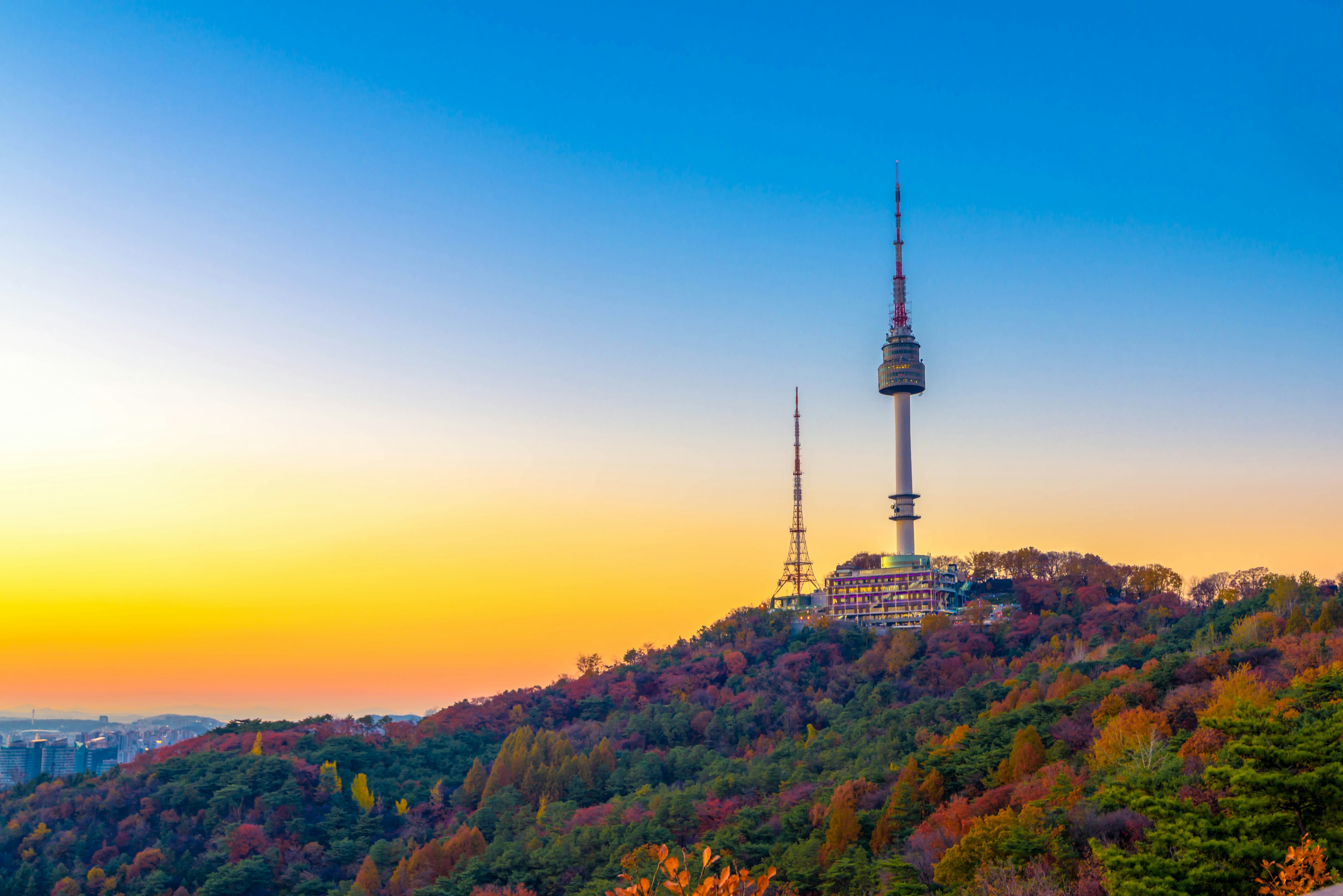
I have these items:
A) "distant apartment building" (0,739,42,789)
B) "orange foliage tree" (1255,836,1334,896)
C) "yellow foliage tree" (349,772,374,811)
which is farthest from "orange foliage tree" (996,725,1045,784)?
"distant apartment building" (0,739,42,789)

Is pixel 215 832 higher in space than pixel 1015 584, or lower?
lower

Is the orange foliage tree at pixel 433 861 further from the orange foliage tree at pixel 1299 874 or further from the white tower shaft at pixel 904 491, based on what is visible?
the white tower shaft at pixel 904 491

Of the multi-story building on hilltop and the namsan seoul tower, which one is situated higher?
the namsan seoul tower

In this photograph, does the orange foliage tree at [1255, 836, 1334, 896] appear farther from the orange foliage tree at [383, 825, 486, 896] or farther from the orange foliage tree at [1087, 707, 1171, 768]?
the orange foliage tree at [383, 825, 486, 896]

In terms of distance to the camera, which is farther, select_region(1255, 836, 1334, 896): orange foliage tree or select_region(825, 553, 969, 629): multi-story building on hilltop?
select_region(825, 553, 969, 629): multi-story building on hilltop

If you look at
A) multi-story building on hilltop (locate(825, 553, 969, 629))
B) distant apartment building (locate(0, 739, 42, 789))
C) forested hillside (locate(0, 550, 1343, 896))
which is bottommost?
distant apartment building (locate(0, 739, 42, 789))

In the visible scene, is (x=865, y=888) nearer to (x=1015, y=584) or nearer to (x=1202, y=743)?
(x=1202, y=743)

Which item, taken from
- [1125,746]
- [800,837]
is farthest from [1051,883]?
[800,837]
